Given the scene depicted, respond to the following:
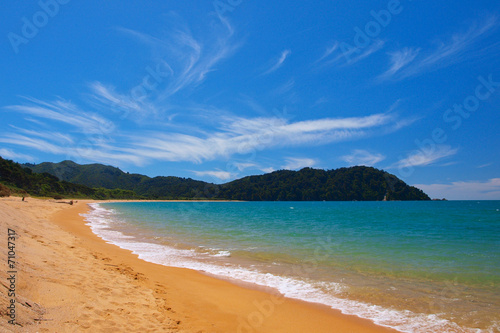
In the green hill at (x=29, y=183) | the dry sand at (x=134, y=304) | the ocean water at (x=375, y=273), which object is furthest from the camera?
the green hill at (x=29, y=183)

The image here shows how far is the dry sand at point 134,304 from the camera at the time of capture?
4.75 meters

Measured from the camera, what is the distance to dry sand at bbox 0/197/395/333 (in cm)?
475

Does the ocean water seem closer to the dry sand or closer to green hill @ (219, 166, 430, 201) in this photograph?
the dry sand

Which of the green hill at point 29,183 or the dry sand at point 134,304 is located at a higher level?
the green hill at point 29,183

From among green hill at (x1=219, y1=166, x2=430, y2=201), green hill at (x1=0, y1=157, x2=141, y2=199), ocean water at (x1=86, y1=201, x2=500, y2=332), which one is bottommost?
ocean water at (x1=86, y1=201, x2=500, y2=332)

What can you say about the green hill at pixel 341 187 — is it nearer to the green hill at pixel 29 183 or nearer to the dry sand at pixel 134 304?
the green hill at pixel 29 183

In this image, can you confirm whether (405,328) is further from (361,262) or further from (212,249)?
(212,249)

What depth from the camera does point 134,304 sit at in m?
6.26

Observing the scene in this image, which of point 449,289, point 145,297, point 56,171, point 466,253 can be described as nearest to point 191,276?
point 145,297

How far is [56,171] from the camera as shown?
649ft

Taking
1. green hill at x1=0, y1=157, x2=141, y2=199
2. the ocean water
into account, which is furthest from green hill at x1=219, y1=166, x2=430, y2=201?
the ocean water

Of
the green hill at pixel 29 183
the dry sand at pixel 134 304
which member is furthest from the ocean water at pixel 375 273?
the green hill at pixel 29 183

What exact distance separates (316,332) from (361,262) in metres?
7.57

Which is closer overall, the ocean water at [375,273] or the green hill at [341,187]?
the ocean water at [375,273]
